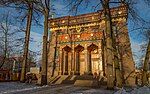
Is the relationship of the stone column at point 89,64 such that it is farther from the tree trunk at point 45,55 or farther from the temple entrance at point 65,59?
the tree trunk at point 45,55

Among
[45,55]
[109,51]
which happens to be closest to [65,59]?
[45,55]

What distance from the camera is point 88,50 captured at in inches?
1544

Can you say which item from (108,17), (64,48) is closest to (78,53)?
(64,48)

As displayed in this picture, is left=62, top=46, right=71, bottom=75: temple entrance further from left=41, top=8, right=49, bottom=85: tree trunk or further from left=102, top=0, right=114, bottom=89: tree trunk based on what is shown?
left=102, top=0, right=114, bottom=89: tree trunk

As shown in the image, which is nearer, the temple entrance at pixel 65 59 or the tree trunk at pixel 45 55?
the tree trunk at pixel 45 55

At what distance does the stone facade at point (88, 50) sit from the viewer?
3841 centimetres

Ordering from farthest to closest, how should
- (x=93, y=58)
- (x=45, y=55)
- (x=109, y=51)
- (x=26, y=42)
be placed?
1. (x=93, y=58)
2. (x=26, y=42)
3. (x=45, y=55)
4. (x=109, y=51)

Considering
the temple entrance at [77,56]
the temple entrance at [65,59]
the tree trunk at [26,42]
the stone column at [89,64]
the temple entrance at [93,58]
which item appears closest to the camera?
the tree trunk at [26,42]

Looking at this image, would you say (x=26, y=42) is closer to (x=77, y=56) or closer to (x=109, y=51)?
(x=109, y=51)

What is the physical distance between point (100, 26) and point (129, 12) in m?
26.4

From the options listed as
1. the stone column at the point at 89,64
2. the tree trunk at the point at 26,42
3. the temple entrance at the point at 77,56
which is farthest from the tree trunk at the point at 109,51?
the temple entrance at the point at 77,56

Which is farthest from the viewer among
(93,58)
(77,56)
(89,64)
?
(77,56)

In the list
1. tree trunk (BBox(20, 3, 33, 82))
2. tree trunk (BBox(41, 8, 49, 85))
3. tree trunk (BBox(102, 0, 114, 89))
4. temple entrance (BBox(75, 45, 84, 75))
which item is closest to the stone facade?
temple entrance (BBox(75, 45, 84, 75))

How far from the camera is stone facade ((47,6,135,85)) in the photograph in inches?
1512
